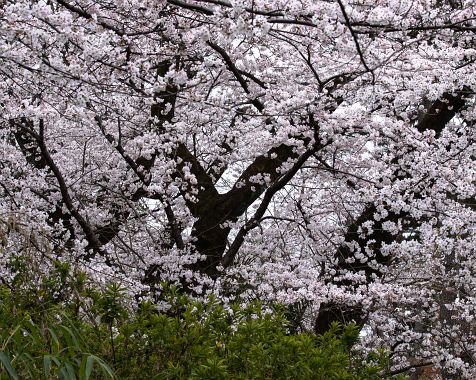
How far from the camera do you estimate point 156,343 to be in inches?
132

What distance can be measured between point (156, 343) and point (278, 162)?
5.75 m

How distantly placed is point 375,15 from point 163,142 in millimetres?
4005

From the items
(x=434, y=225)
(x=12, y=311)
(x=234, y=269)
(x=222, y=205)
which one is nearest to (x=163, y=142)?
(x=222, y=205)

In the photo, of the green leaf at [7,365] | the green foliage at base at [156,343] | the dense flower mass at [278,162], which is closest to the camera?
the green leaf at [7,365]

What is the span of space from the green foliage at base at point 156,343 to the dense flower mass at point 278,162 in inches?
93.1

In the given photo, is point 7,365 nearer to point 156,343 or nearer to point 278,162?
point 156,343

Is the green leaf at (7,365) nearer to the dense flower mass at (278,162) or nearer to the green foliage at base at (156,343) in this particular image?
the green foliage at base at (156,343)

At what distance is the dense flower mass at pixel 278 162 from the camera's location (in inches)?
267

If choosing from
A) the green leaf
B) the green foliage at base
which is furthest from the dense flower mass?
the green leaf

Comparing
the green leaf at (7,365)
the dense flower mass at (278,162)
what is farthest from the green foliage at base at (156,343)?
the dense flower mass at (278,162)

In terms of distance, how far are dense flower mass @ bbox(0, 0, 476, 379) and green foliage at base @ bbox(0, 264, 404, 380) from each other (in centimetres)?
236

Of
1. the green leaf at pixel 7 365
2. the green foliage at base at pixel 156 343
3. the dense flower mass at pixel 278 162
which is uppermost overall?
the dense flower mass at pixel 278 162

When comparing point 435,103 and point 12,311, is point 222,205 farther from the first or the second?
point 12,311

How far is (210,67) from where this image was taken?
7289mm
